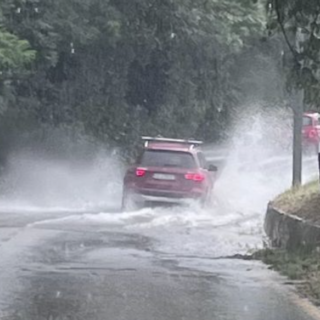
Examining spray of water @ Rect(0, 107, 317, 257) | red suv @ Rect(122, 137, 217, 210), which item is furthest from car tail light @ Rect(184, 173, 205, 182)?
spray of water @ Rect(0, 107, 317, 257)

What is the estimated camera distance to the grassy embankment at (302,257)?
45.6ft

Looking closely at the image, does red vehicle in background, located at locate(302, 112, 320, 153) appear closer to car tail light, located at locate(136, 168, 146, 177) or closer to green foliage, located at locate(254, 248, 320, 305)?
car tail light, located at locate(136, 168, 146, 177)

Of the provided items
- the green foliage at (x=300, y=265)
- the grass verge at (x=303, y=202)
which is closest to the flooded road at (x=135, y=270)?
the green foliage at (x=300, y=265)

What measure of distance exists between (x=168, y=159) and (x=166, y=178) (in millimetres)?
549

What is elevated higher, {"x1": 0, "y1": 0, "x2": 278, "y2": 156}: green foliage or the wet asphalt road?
{"x1": 0, "y1": 0, "x2": 278, "y2": 156}: green foliage

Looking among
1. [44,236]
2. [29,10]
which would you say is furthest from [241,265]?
[29,10]

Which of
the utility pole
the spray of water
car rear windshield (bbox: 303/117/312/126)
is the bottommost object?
the spray of water

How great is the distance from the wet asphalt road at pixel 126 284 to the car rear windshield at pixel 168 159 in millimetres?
8149

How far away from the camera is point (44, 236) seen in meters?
20.2

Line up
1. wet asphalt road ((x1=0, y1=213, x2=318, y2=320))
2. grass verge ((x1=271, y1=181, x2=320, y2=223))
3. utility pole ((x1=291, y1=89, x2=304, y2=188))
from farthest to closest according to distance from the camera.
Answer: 1. utility pole ((x1=291, y1=89, x2=304, y2=188))
2. grass verge ((x1=271, y1=181, x2=320, y2=223))
3. wet asphalt road ((x1=0, y1=213, x2=318, y2=320))

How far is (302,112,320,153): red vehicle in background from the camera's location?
4266cm

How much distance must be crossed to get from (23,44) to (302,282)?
1827 cm

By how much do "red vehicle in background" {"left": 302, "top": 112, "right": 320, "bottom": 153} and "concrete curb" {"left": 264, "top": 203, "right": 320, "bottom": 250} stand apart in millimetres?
21300

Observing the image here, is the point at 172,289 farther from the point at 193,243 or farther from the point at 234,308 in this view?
the point at 193,243
